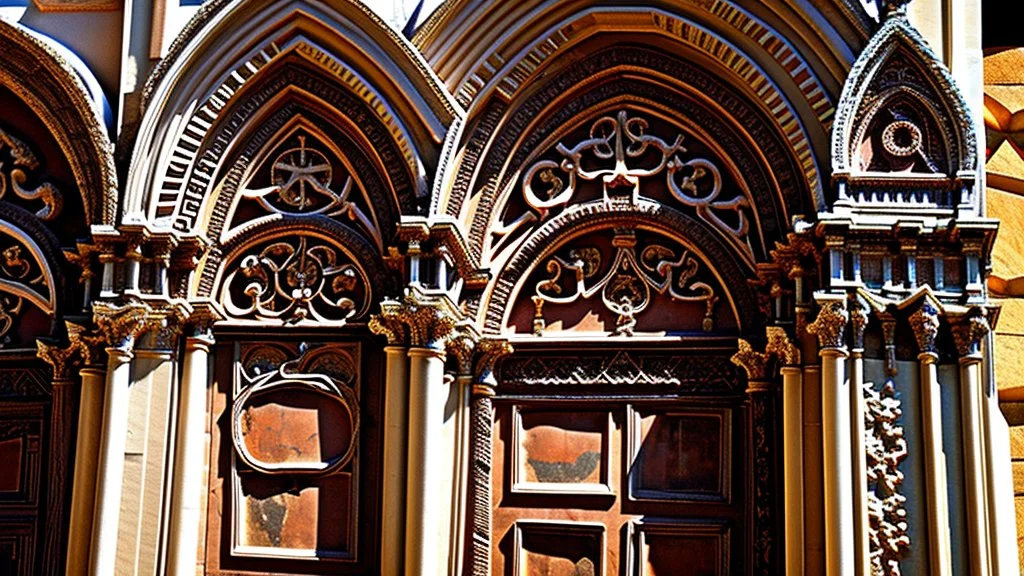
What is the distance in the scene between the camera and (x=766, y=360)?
11094 millimetres

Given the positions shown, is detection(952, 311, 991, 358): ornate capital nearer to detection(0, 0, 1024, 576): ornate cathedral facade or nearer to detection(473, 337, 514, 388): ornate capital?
detection(0, 0, 1024, 576): ornate cathedral facade

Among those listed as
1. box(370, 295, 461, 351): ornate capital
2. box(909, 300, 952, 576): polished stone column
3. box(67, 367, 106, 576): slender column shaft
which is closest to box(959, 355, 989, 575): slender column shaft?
box(909, 300, 952, 576): polished stone column

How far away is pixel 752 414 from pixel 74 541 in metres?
4.88

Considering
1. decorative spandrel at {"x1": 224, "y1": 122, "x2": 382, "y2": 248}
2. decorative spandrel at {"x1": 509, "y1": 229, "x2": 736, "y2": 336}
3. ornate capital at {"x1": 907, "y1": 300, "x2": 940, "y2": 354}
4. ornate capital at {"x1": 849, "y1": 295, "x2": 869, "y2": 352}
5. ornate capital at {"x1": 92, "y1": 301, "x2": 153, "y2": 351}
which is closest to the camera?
ornate capital at {"x1": 907, "y1": 300, "x2": 940, "y2": 354}

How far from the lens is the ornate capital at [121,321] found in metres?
11.4

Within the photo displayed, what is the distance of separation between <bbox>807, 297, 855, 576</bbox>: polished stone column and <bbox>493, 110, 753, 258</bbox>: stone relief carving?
138cm

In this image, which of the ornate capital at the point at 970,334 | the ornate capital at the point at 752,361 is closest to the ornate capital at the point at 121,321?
the ornate capital at the point at 752,361

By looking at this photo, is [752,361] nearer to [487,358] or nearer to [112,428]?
[487,358]

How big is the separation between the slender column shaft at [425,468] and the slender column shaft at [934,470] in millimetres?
3321

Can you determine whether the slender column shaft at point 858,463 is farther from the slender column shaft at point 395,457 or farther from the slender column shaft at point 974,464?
the slender column shaft at point 395,457

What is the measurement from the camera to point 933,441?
33.8ft

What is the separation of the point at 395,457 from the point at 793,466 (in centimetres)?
276

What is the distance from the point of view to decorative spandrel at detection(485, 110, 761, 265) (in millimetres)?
11656

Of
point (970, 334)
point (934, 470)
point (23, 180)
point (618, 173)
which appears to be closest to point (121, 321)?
point (23, 180)
